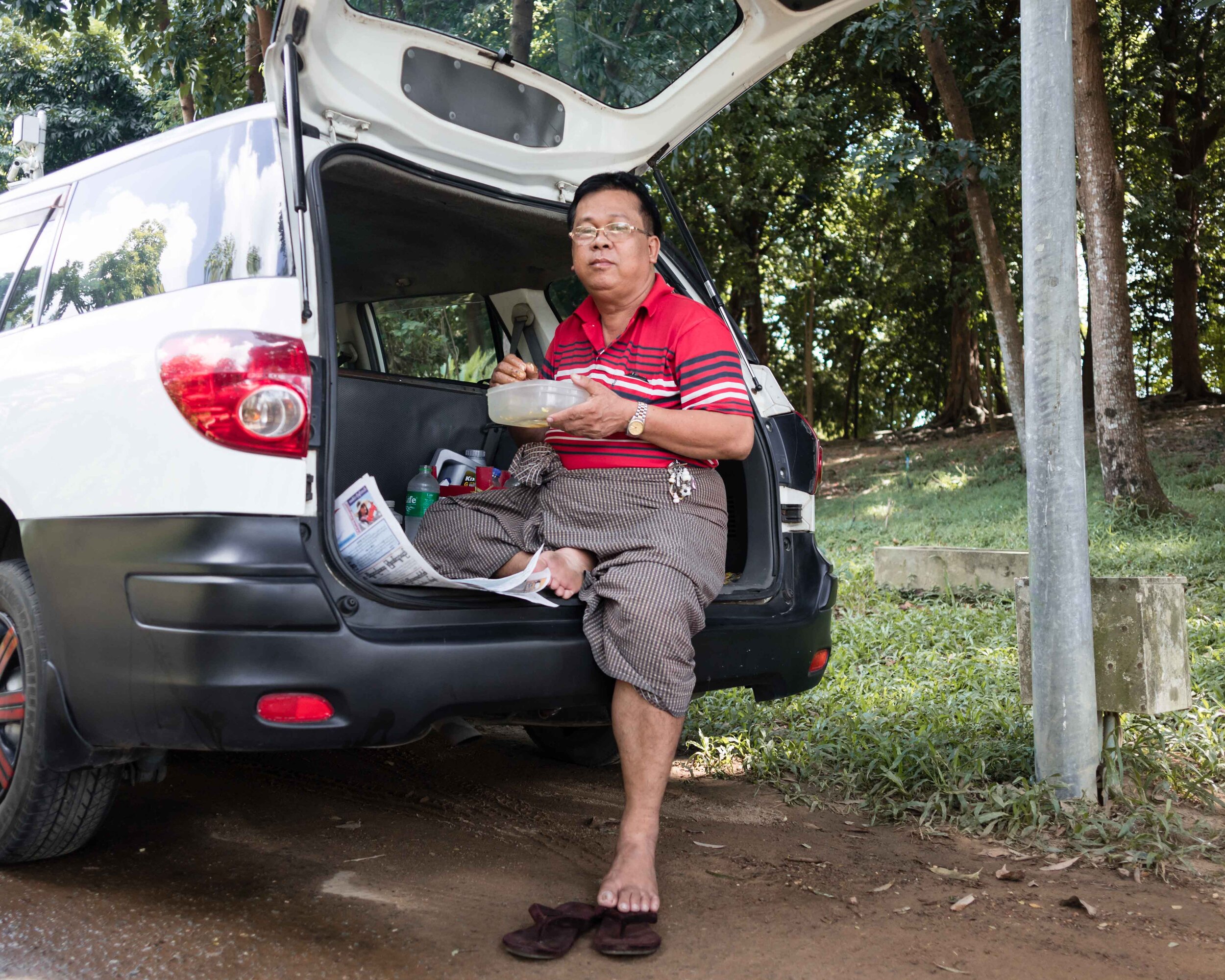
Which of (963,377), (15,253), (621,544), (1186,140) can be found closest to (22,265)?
(15,253)

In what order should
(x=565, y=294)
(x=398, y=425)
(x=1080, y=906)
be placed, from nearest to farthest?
(x=1080, y=906) → (x=398, y=425) → (x=565, y=294)

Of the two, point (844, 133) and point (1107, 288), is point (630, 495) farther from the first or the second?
point (844, 133)

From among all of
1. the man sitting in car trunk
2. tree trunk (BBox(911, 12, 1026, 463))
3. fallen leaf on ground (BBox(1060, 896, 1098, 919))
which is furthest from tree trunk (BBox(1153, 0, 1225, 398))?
fallen leaf on ground (BBox(1060, 896, 1098, 919))

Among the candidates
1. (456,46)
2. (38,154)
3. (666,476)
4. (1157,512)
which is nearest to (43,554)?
(666,476)

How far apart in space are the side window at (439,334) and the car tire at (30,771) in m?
1.71

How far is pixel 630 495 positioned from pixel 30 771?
1.50 metres

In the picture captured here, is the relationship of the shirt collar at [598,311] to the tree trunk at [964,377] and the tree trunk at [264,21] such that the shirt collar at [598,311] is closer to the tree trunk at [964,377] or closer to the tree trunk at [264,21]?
the tree trunk at [264,21]

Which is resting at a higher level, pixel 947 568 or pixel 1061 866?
pixel 947 568

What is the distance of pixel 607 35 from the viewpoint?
2.95 metres

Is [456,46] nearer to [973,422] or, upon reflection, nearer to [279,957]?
[279,957]

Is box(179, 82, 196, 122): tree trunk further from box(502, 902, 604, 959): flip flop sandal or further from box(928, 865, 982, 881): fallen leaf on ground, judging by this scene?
box(928, 865, 982, 881): fallen leaf on ground

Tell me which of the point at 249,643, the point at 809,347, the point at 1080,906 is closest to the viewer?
the point at 249,643

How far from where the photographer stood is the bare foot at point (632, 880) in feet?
7.43

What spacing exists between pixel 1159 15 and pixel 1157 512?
7.76m
